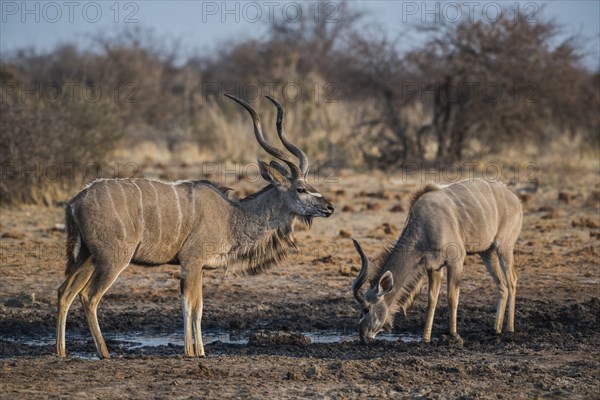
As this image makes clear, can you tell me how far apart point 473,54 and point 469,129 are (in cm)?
148

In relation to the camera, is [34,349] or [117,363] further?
[34,349]

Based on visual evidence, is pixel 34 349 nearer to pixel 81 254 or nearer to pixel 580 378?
pixel 81 254

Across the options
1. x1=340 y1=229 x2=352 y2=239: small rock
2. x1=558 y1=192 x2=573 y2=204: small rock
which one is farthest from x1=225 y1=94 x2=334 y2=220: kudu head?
x1=558 y1=192 x2=573 y2=204: small rock

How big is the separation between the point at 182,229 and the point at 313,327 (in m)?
1.51

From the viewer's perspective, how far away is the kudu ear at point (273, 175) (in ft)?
23.2

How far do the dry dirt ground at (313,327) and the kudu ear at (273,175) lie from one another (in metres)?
1.19

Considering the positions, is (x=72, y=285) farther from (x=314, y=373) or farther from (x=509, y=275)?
(x=509, y=275)

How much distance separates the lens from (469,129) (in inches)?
695

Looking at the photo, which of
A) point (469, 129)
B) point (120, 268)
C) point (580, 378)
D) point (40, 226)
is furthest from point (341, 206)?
point (580, 378)

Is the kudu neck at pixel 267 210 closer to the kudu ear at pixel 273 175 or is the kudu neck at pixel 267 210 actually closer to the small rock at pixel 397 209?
the kudu ear at pixel 273 175

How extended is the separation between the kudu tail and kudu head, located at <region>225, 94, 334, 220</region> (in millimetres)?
1521

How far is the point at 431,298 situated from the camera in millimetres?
6930

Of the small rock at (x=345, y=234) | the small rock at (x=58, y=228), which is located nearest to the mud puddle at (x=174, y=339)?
the small rock at (x=345, y=234)

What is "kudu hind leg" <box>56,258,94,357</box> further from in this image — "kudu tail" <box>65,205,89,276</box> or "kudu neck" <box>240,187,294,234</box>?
"kudu neck" <box>240,187,294,234</box>
